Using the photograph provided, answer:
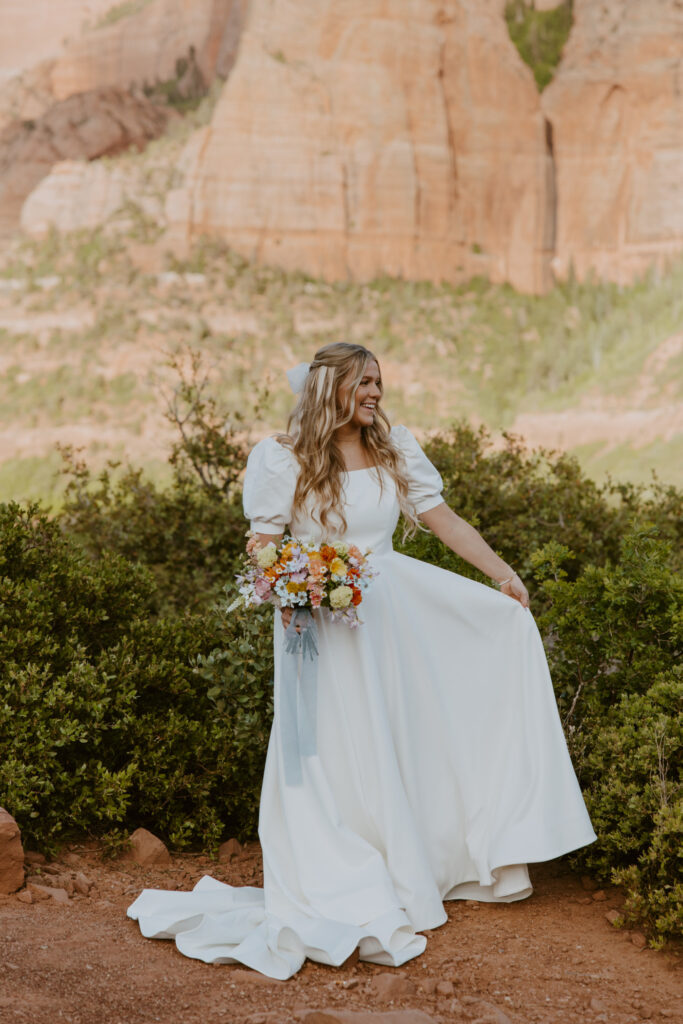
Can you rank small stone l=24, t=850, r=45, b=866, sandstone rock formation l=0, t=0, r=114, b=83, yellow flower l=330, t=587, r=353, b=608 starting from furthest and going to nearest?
1. sandstone rock formation l=0, t=0, r=114, b=83
2. small stone l=24, t=850, r=45, b=866
3. yellow flower l=330, t=587, r=353, b=608

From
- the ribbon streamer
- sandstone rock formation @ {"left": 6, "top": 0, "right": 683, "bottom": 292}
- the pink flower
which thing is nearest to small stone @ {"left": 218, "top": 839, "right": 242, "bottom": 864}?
the ribbon streamer

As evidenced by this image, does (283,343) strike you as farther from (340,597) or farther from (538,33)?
(340,597)

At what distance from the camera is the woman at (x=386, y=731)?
3.85 m

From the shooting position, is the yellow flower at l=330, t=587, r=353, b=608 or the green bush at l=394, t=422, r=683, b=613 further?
the green bush at l=394, t=422, r=683, b=613

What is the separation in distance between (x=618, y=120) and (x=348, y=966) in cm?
4352

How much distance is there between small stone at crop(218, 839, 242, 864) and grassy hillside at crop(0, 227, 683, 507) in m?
27.6

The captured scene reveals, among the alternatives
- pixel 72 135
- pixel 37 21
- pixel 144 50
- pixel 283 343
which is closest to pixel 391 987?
pixel 283 343

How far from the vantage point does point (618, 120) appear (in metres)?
42.2

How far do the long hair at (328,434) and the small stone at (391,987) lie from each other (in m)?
1.56

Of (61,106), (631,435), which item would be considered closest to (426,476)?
(631,435)

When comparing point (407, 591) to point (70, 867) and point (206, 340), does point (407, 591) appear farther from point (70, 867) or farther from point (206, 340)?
point (206, 340)

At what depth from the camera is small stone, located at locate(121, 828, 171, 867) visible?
4.70 meters

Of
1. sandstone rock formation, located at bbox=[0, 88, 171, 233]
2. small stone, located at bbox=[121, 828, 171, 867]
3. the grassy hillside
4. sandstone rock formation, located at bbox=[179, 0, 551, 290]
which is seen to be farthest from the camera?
sandstone rock formation, located at bbox=[0, 88, 171, 233]

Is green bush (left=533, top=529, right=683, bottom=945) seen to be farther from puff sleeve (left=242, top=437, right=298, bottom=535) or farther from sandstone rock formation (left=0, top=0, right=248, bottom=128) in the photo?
sandstone rock formation (left=0, top=0, right=248, bottom=128)
